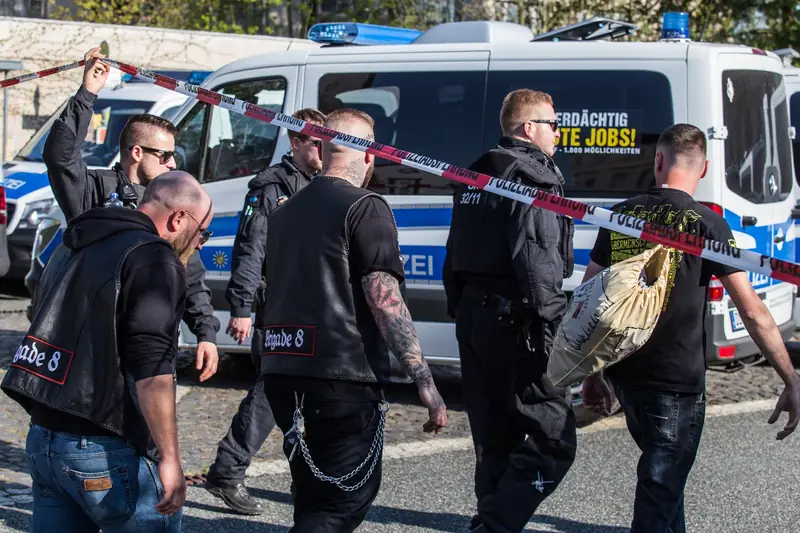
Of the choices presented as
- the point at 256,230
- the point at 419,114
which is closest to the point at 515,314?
the point at 256,230

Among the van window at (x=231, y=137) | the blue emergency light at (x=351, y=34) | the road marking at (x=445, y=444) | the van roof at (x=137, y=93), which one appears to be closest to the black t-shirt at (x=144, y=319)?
the road marking at (x=445, y=444)

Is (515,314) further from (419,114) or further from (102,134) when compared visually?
(102,134)

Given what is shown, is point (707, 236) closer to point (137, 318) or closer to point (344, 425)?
point (344, 425)

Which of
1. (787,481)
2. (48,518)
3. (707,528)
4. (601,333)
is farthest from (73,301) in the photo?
(787,481)

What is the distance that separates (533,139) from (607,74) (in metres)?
2.44

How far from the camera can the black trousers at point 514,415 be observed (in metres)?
4.47

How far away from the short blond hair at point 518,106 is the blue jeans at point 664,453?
4.22 feet

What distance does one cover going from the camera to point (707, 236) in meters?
4.01

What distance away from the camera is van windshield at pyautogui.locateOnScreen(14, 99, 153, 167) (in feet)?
39.7

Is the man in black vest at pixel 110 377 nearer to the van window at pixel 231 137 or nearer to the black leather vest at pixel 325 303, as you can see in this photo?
the black leather vest at pixel 325 303

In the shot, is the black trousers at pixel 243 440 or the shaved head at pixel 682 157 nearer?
the shaved head at pixel 682 157

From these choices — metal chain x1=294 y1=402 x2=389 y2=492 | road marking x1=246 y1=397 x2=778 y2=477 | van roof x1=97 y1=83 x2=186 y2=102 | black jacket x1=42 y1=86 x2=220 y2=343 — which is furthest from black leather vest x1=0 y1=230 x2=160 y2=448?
van roof x1=97 y1=83 x2=186 y2=102

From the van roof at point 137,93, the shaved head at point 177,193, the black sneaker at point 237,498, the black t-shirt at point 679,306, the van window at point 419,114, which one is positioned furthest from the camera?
the van roof at point 137,93

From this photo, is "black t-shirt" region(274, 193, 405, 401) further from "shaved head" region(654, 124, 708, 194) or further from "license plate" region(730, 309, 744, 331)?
"license plate" region(730, 309, 744, 331)
